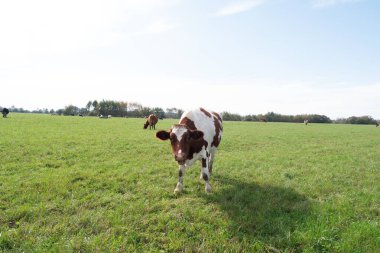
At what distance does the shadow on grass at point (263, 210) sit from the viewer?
544cm

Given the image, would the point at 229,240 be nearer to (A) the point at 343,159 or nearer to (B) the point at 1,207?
(B) the point at 1,207

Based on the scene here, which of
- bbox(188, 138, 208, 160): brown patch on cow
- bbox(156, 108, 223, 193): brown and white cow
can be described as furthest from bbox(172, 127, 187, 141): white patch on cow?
bbox(188, 138, 208, 160): brown patch on cow

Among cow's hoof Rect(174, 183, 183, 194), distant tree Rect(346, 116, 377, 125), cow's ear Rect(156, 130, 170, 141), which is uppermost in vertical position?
distant tree Rect(346, 116, 377, 125)

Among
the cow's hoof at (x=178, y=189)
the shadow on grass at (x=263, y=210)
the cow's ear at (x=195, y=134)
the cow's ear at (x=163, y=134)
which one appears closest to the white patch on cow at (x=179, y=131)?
the cow's ear at (x=195, y=134)

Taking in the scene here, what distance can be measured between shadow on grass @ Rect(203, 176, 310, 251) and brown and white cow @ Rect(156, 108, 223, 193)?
971 millimetres

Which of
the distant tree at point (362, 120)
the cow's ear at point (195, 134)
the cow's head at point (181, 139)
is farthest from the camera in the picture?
the distant tree at point (362, 120)

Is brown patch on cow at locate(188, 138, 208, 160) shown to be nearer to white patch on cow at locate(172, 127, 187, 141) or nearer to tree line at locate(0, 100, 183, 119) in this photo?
white patch on cow at locate(172, 127, 187, 141)

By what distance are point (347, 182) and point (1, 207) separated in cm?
1040

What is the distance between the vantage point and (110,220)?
19.4 feet

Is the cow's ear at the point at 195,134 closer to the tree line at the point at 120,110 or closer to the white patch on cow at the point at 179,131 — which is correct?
the white patch on cow at the point at 179,131

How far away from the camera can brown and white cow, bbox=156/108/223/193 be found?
7.41 meters

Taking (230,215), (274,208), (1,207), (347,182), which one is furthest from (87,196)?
(347,182)

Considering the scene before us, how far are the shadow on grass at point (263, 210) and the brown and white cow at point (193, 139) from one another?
0.97 metres

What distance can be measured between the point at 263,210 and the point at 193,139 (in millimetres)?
2568
